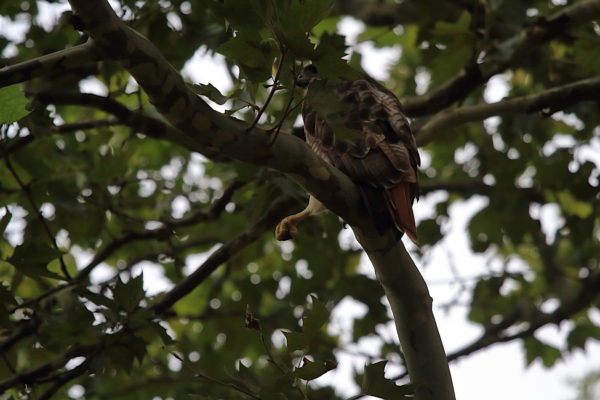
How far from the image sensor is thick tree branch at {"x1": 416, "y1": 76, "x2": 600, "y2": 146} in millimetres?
4012

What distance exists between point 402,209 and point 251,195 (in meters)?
1.77

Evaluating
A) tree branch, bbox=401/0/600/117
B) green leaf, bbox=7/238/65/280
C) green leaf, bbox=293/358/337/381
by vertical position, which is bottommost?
green leaf, bbox=293/358/337/381

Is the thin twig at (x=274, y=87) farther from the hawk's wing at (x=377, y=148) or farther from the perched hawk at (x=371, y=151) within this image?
the hawk's wing at (x=377, y=148)

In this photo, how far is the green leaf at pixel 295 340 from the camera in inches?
97.7

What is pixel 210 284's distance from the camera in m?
6.63

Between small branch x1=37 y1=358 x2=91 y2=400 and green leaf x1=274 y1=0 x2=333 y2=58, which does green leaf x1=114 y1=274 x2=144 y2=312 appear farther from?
green leaf x1=274 y1=0 x2=333 y2=58

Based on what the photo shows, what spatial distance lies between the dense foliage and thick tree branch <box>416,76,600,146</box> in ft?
0.04

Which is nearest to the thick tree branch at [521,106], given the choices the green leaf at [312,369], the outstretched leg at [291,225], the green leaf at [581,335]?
the outstretched leg at [291,225]

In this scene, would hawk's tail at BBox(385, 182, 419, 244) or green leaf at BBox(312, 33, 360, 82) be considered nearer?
green leaf at BBox(312, 33, 360, 82)

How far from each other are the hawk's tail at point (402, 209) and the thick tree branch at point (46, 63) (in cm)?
121

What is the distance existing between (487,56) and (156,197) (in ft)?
8.68

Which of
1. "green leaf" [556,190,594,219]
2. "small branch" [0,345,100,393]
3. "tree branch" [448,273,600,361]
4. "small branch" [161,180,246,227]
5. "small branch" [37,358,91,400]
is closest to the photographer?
"small branch" [37,358,91,400]

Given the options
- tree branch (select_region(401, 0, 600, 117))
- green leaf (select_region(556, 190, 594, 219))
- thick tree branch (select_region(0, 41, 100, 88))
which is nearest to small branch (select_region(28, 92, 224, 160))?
thick tree branch (select_region(0, 41, 100, 88))

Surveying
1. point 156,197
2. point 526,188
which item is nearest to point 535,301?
point 526,188
